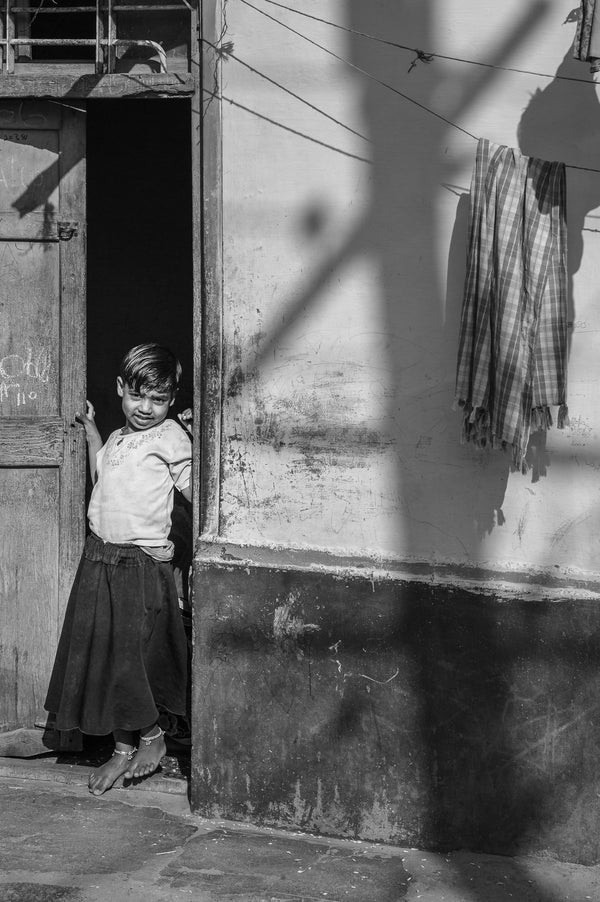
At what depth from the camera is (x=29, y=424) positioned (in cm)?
412

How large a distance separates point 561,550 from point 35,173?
2586mm

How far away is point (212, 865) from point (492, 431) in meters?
1.77

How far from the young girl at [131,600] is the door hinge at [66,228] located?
0.56m

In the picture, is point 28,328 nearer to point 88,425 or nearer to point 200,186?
point 88,425

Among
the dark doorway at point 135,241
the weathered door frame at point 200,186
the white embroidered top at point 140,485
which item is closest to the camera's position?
the weathered door frame at point 200,186

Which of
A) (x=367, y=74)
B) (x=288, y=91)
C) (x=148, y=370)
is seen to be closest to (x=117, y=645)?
(x=148, y=370)

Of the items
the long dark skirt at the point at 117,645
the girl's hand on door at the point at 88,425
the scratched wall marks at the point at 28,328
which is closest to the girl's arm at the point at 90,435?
the girl's hand on door at the point at 88,425

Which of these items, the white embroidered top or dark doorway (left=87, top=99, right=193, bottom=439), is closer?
the white embroidered top

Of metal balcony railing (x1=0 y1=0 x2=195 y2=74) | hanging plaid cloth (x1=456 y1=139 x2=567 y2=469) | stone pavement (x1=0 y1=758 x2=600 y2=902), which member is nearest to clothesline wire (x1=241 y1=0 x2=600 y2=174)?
hanging plaid cloth (x1=456 y1=139 x2=567 y2=469)

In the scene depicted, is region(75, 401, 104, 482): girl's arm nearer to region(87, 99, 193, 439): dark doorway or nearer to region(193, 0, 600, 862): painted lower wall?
region(193, 0, 600, 862): painted lower wall

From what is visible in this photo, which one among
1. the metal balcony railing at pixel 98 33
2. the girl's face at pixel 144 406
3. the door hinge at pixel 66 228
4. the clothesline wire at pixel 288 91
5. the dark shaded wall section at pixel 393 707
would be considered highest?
the metal balcony railing at pixel 98 33

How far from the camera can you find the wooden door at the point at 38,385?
4.08m

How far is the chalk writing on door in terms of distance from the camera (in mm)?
4137

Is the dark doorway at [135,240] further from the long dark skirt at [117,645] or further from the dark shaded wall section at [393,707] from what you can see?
the dark shaded wall section at [393,707]
